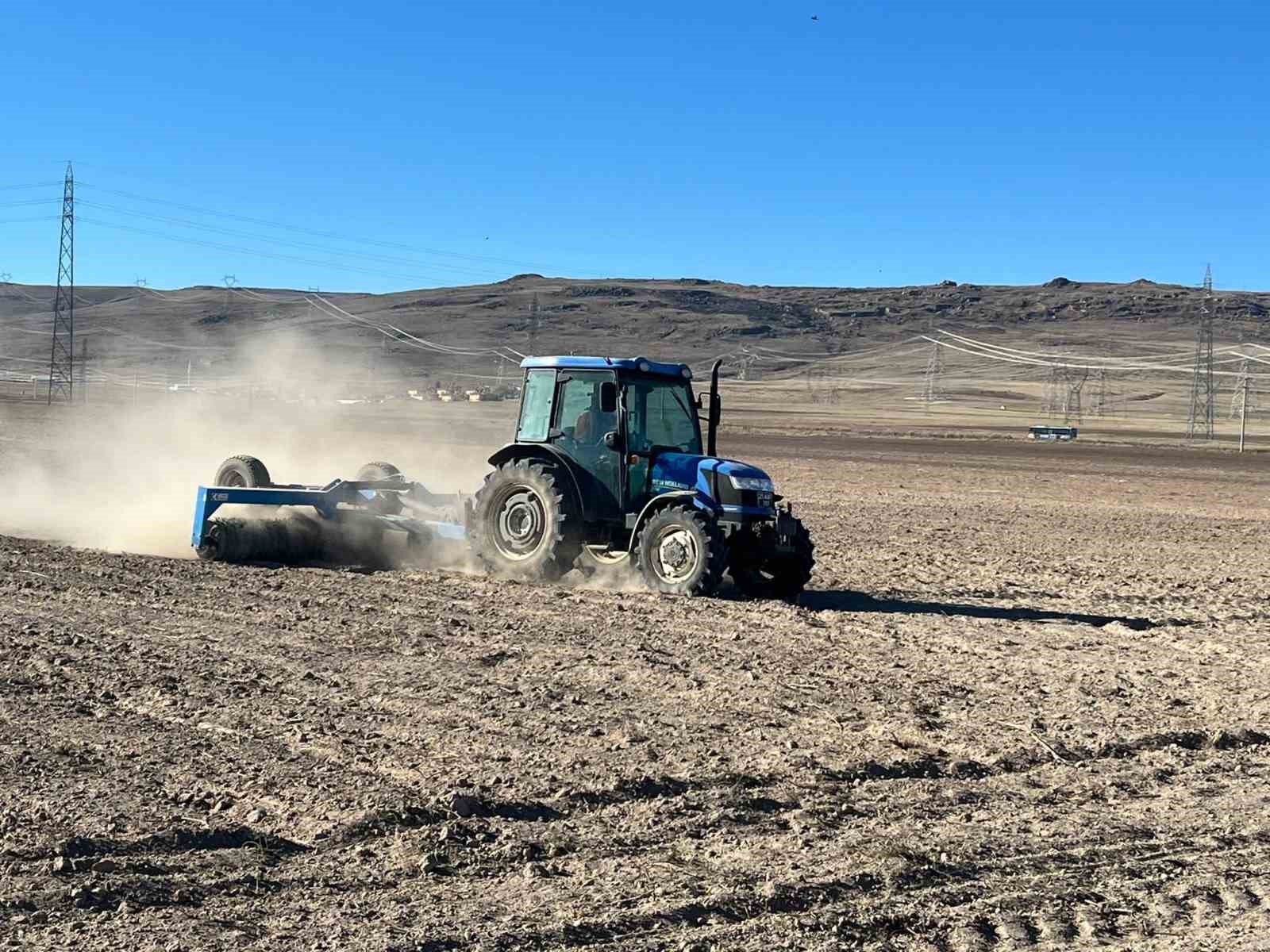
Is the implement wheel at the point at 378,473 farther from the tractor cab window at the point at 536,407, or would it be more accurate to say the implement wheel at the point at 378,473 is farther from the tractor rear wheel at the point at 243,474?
the tractor cab window at the point at 536,407

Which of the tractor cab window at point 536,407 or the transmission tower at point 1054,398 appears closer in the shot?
the tractor cab window at point 536,407

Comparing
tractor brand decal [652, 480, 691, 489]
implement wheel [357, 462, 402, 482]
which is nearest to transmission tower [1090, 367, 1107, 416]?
implement wheel [357, 462, 402, 482]

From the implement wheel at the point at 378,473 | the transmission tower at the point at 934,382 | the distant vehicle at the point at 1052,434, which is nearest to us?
the implement wheel at the point at 378,473

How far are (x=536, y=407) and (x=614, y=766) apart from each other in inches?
303

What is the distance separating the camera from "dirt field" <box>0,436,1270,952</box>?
559 centimetres

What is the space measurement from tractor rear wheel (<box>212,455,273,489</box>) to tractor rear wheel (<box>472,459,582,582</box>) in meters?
3.41

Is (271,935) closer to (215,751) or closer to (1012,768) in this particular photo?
(215,751)

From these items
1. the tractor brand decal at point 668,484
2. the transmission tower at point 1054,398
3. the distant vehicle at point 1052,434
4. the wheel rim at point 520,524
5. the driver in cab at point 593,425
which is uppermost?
the transmission tower at point 1054,398

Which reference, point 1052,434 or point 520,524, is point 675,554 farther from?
point 1052,434

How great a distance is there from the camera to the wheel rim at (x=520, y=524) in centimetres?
1440

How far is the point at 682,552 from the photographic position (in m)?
13.5

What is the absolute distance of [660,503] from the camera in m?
13.8

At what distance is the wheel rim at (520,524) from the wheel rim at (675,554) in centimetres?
127

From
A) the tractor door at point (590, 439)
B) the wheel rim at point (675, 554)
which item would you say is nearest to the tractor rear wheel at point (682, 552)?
the wheel rim at point (675, 554)
